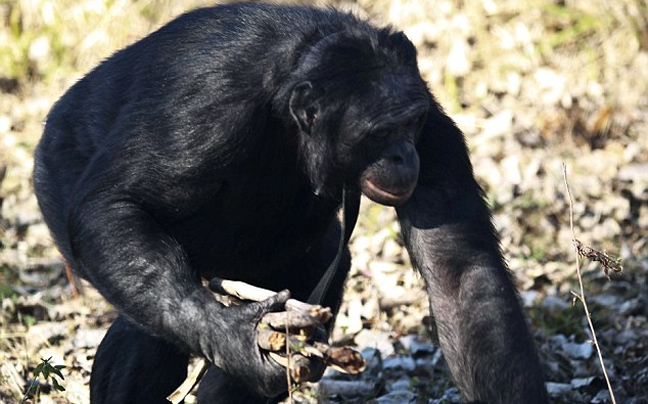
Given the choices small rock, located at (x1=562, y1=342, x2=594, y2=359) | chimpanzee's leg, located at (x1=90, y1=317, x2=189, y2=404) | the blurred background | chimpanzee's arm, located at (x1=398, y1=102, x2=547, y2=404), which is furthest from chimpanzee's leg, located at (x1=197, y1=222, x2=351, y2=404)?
small rock, located at (x1=562, y1=342, x2=594, y2=359)

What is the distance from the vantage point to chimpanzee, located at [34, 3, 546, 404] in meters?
4.87

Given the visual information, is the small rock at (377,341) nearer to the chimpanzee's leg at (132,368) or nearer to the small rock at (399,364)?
the small rock at (399,364)

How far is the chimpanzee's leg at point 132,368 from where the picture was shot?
585 cm

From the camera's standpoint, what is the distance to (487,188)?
31.7 feet

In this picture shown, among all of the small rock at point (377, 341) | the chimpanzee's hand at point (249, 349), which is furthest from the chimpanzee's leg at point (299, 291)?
the chimpanzee's hand at point (249, 349)

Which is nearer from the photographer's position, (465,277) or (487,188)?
(465,277)

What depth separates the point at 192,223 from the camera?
17.8ft

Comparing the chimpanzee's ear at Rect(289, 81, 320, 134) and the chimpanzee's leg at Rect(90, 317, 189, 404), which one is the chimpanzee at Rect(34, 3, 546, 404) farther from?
the chimpanzee's leg at Rect(90, 317, 189, 404)

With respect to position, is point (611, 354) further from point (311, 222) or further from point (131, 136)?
point (131, 136)

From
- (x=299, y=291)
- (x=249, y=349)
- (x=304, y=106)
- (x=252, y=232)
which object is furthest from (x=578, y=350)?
(x=249, y=349)

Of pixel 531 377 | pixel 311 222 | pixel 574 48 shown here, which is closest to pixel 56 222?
pixel 311 222

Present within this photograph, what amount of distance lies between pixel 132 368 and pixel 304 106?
5.88 feet

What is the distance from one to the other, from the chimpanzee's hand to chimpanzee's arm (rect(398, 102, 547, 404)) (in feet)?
2.95

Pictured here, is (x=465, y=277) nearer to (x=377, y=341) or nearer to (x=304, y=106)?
(x=304, y=106)
